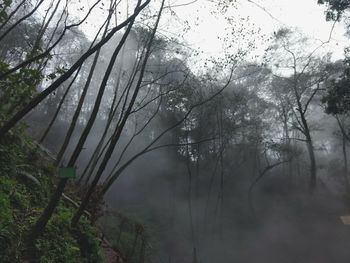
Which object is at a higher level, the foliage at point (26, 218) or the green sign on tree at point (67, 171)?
the green sign on tree at point (67, 171)

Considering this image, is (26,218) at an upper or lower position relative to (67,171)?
lower

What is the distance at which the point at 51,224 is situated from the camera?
6574mm

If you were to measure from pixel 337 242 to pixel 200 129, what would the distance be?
418 inches

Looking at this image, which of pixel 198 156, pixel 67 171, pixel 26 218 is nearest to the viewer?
pixel 67 171

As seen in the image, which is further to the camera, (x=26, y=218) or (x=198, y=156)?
(x=198, y=156)

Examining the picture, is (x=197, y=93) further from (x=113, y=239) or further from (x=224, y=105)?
(x=113, y=239)

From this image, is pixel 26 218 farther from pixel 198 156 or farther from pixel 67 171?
pixel 198 156

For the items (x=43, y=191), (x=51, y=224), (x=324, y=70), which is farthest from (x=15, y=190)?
(x=324, y=70)

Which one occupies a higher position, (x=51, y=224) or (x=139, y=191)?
(x=139, y=191)

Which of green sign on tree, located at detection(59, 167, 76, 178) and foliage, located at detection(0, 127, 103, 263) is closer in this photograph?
foliage, located at detection(0, 127, 103, 263)

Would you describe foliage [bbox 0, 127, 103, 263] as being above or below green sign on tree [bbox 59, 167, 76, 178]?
below

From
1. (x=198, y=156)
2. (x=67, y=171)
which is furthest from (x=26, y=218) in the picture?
(x=198, y=156)

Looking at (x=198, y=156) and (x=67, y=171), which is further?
(x=198, y=156)

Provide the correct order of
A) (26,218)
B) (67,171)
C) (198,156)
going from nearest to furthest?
(67,171) → (26,218) → (198,156)
